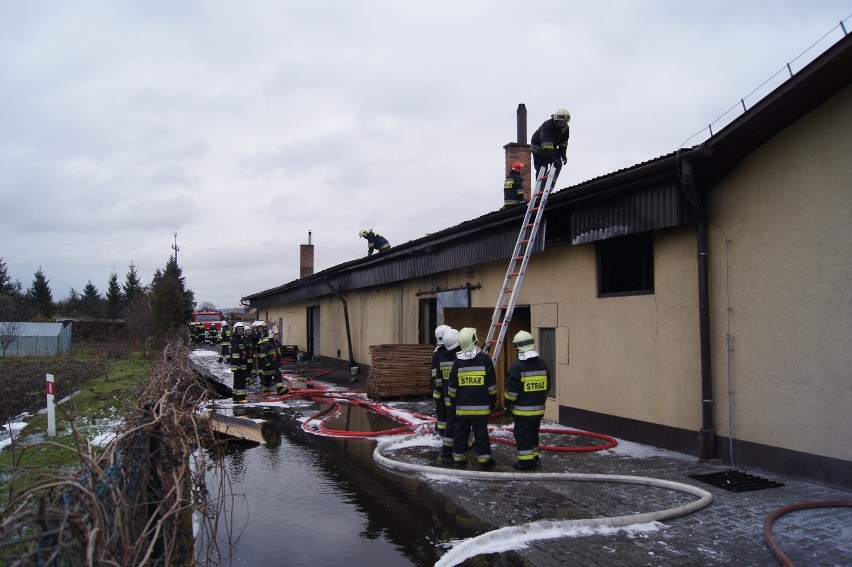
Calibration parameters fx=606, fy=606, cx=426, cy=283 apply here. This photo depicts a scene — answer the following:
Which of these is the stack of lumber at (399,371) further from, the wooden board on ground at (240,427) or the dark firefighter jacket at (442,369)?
the dark firefighter jacket at (442,369)

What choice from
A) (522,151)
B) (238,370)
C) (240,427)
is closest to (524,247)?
(240,427)

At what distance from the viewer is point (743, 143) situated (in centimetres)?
668

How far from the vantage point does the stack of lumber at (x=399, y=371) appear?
13211 mm

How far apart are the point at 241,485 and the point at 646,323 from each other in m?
5.55

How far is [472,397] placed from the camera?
7.11m

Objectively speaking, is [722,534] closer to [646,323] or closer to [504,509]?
[504,509]

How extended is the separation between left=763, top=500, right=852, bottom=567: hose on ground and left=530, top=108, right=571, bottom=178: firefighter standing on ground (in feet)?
20.0

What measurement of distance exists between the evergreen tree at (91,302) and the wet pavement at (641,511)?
5026 centimetres

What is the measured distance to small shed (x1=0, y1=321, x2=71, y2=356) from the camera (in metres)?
29.1

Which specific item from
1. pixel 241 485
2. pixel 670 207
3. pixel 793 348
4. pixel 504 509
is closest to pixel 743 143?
pixel 670 207

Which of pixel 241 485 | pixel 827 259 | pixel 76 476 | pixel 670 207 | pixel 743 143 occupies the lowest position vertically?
pixel 241 485

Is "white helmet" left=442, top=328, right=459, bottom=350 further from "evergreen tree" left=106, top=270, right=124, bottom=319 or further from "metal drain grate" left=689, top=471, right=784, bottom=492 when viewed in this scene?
"evergreen tree" left=106, top=270, right=124, bottom=319

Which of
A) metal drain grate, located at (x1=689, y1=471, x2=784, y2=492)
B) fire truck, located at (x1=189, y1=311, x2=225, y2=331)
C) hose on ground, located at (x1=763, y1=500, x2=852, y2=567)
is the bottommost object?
metal drain grate, located at (x1=689, y1=471, x2=784, y2=492)

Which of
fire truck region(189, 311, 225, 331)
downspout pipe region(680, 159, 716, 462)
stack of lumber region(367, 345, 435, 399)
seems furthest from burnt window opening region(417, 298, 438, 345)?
fire truck region(189, 311, 225, 331)
